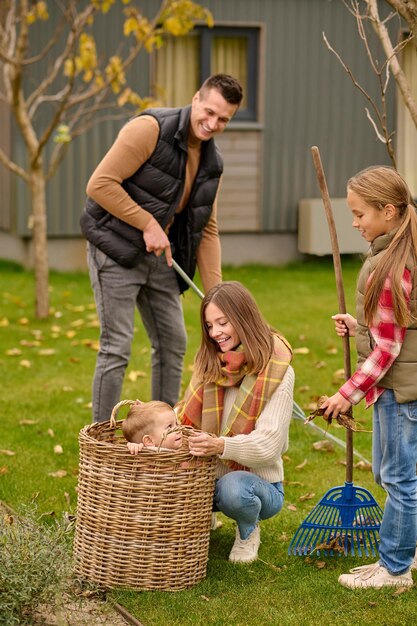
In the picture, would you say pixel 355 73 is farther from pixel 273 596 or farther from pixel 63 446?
pixel 273 596

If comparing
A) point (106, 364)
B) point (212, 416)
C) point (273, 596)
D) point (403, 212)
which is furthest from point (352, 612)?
point (106, 364)

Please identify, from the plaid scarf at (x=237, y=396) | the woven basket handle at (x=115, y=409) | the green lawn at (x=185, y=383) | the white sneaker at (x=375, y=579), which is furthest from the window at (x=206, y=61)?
the white sneaker at (x=375, y=579)

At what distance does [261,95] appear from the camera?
13.3 meters

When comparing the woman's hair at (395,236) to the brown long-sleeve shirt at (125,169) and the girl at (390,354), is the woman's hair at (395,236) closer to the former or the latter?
the girl at (390,354)

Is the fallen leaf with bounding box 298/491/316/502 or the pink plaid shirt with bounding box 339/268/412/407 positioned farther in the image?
the fallen leaf with bounding box 298/491/316/502

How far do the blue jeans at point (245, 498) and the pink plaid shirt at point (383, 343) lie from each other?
617 mm

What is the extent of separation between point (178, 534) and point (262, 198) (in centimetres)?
978

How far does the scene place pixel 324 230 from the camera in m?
13.4

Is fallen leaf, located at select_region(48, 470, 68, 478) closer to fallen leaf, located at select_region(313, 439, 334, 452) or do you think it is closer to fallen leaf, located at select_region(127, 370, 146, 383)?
fallen leaf, located at select_region(313, 439, 334, 452)

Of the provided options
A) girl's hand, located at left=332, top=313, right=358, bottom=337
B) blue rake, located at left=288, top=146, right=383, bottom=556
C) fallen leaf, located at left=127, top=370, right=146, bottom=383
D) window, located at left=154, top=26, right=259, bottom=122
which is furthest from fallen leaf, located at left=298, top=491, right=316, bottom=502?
window, located at left=154, top=26, right=259, bottom=122

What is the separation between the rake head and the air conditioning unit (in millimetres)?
8992

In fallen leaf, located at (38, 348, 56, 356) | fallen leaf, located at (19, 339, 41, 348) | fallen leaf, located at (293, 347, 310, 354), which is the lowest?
fallen leaf, located at (19, 339, 41, 348)

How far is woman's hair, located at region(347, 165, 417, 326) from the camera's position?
3.79m

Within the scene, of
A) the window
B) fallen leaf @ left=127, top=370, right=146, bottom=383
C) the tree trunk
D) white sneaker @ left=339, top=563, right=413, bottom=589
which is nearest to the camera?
white sneaker @ left=339, top=563, right=413, bottom=589
